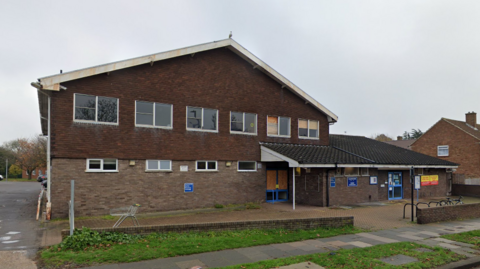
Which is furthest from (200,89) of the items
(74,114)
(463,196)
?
(463,196)

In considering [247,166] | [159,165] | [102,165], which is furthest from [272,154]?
[102,165]

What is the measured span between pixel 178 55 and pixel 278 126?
25.3 ft

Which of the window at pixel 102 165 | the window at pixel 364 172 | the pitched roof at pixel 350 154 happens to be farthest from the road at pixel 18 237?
the window at pixel 364 172

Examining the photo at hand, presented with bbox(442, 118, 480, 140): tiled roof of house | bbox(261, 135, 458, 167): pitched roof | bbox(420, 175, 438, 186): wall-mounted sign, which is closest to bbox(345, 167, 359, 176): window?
bbox(261, 135, 458, 167): pitched roof

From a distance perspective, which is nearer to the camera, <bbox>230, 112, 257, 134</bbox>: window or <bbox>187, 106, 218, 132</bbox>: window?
<bbox>187, 106, 218, 132</bbox>: window

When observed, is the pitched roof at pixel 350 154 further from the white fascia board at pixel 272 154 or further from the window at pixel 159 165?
the window at pixel 159 165

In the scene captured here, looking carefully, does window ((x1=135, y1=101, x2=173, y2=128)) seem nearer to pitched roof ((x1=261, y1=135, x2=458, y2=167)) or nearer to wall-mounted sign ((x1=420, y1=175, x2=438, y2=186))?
pitched roof ((x1=261, y1=135, x2=458, y2=167))

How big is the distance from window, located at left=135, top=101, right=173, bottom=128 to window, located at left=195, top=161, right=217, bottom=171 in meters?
2.59

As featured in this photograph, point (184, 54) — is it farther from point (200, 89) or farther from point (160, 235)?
point (160, 235)

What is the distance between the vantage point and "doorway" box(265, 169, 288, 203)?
63.8 ft

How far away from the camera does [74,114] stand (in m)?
13.8

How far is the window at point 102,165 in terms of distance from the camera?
14.1m

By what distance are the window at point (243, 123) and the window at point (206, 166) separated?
7.34 ft

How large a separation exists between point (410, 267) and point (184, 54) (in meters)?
13.5
